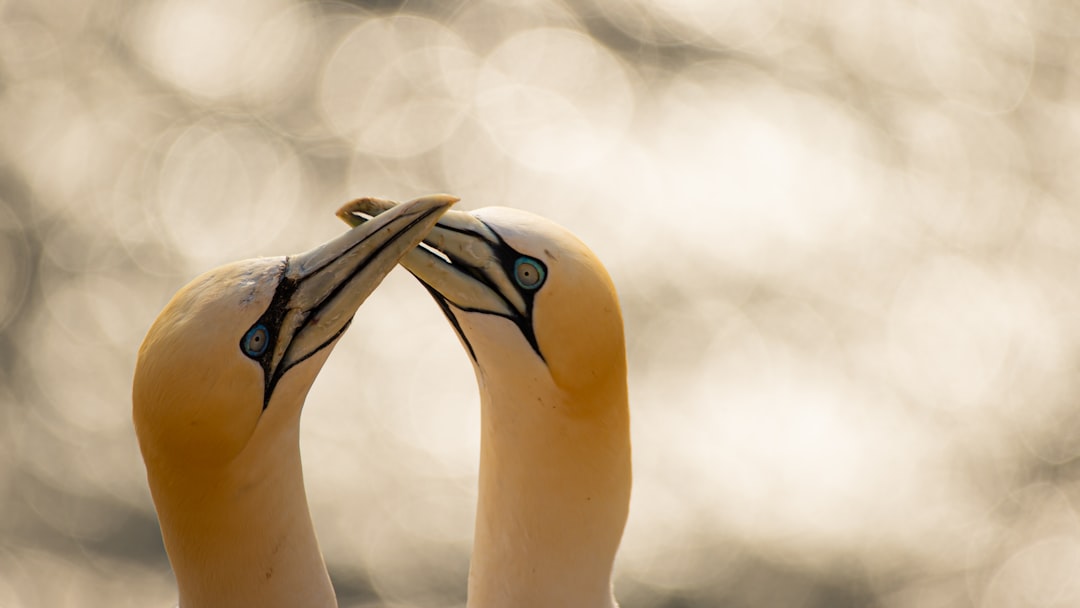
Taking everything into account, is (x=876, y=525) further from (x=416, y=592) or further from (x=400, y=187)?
(x=400, y=187)

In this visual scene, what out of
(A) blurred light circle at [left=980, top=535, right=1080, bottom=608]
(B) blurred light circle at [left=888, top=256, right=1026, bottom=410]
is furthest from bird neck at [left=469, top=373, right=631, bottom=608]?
(B) blurred light circle at [left=888, top=256, right=1026, bottom=410]

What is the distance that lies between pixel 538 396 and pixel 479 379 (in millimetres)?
331

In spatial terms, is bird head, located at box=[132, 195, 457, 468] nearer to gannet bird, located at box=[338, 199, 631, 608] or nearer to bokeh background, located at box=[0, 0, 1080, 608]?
gannet bird, located at box=[338, 199, 631, 608]

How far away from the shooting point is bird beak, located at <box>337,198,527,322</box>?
464cm

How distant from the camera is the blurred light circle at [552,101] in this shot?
15396 millimetres

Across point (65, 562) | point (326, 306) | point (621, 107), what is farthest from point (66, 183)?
point (326, 306)

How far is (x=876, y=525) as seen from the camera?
39.9 ft

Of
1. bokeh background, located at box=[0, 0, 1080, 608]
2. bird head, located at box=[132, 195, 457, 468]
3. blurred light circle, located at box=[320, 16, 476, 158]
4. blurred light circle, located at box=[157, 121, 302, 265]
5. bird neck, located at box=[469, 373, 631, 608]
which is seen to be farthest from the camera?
blurred light circle, located at box=[320, 16, 476, 158]

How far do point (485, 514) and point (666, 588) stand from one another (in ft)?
22.6

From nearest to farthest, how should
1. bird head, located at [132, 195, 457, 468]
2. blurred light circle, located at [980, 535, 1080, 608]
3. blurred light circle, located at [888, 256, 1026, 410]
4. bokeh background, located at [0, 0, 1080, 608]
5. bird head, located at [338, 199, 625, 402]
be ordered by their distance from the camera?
1. bird head, located at [132, 195, 457, 468]
2. bird head, located at [338, 199, 625, 402]
3. blurred light circle, located at [980, 535, 1080, 608]
4. bokeh background, located at [0, 0, 1080, 608]
5. blurred light circle, located at [888, 256, 1026, 410]

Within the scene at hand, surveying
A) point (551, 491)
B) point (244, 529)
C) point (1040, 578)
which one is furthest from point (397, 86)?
point (244, 529)

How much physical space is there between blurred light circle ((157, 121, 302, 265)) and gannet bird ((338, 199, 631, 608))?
9.50 metres

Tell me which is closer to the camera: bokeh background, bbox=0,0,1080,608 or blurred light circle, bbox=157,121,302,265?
bokeh background, bbox=0,0,1080,608

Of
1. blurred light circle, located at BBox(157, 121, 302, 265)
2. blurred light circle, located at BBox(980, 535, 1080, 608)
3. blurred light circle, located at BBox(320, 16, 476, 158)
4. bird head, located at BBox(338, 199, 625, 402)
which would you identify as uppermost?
blurred light circle, located at BBox(320, 16, 476, 158)
